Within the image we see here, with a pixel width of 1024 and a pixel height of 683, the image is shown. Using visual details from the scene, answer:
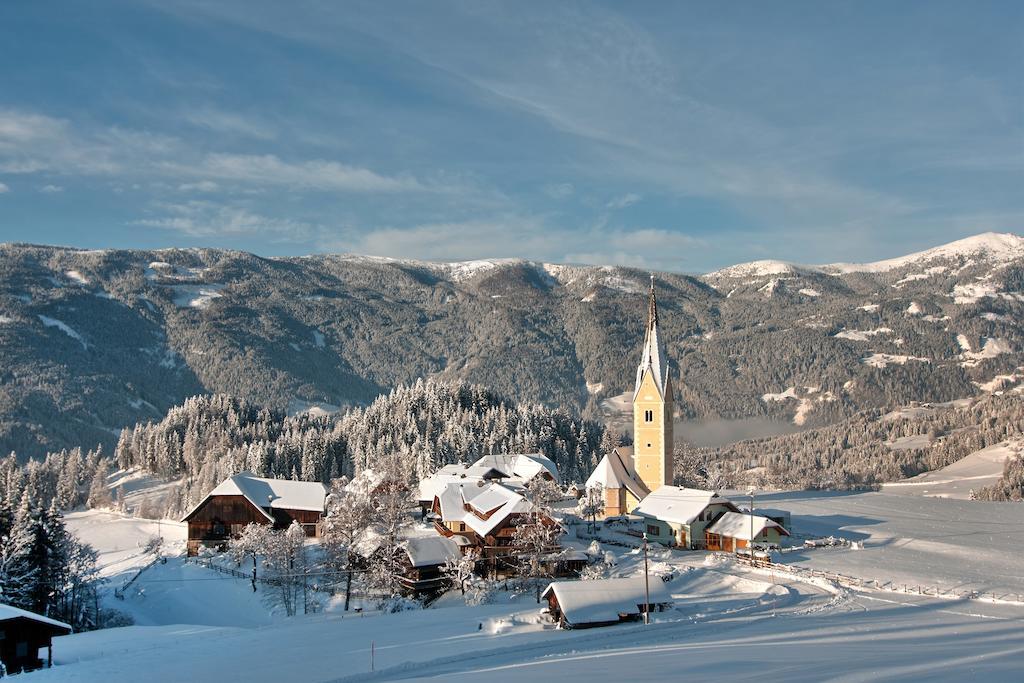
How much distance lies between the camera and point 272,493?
77.4 metres

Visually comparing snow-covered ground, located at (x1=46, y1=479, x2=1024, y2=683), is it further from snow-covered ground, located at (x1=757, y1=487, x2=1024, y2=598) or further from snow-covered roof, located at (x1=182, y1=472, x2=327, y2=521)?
snow-covered roof, located at (x1=182, y1=472, x2=327, y2=521)

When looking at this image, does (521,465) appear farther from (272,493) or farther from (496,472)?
(272,493)

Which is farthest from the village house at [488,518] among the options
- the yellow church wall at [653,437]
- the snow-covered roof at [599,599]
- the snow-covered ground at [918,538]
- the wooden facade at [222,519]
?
the snow-covered ground at [918,538]

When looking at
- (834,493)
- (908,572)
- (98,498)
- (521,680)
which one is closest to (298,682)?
(521,680)

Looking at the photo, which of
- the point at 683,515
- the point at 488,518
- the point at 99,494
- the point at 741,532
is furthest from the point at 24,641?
the point at 99,494

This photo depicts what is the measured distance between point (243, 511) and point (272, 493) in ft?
12.0

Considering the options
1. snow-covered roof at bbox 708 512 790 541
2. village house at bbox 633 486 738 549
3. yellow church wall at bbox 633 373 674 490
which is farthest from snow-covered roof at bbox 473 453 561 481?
snow-covered roof at bbox 708 512 790 541

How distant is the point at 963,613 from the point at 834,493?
82.6 m

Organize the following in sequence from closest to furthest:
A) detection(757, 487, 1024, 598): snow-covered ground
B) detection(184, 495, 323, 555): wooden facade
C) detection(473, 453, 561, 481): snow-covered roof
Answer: detection(757, 487, 1024, 598): snow-covered ground < detection(184, 495, 323, 555): wooden facade < detection(473, 453, 561, 481): snow-covered roof

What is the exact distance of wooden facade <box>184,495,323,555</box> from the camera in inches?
2869

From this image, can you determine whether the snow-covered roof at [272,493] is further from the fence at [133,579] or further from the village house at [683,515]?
the village house at [683,515]

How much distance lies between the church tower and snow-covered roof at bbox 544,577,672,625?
38.6 metres

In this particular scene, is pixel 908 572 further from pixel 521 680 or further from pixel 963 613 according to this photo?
pixel 521 680

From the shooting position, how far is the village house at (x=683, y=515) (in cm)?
6341
